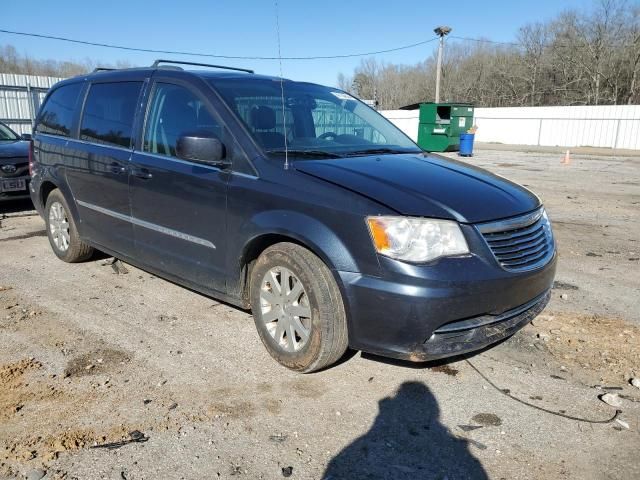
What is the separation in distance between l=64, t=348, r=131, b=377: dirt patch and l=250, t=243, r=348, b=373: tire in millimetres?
959

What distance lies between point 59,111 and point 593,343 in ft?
17.6

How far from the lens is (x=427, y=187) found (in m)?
3.08

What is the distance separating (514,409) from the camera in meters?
2.89

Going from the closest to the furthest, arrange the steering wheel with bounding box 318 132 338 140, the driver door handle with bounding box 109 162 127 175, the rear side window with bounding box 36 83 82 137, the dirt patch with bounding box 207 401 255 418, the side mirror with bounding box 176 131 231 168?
the dirt patch with bounding box 207 401 255 418
the side mirror with bounding box 176 131 231 168
the steering wheel with bounding box 318 132 338 140
the driver door handle with bounding box 109 162 127 175
the rear side window with bounding box 36 83 82 137

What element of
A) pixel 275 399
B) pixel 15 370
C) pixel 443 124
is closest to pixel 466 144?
pixel 443 124

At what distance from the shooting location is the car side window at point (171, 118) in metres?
3.67

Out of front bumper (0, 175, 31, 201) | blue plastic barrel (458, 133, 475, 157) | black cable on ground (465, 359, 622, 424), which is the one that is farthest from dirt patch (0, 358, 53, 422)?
blue plastic barrel (458, 133, 475, 157)

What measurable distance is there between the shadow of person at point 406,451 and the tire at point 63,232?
3.83m

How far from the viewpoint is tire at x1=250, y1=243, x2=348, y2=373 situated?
2930 millimetres


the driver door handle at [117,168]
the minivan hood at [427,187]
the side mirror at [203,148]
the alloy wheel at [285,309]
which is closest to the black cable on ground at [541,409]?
the minivan hood at [427,187]

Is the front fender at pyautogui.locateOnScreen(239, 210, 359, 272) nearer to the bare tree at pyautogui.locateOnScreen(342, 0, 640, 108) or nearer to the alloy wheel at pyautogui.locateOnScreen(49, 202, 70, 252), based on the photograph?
the alloy wheel at pyautogui.locateOnScreen(49, 202, 70, 252)

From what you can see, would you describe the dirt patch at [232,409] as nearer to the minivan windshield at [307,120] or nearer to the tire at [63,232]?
the minivan windshield at [307,120]

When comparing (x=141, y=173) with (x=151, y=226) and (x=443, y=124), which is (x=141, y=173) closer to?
(x=151, y=226)

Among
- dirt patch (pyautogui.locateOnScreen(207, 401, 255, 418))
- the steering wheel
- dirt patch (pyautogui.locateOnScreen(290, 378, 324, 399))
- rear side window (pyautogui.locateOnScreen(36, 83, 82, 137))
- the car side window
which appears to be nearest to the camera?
dirt patch (pyautogui.locateOnScreen(207, 401, 255, 418))
